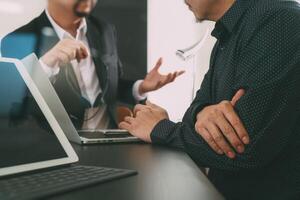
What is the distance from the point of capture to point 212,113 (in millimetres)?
916

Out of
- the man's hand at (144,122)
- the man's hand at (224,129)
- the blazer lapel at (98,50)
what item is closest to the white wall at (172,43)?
the blazer lapel at (98,50)

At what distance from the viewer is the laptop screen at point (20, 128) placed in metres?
0.64

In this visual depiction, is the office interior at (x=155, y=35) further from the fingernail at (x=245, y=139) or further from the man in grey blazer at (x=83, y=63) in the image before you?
the fingernail at (x=245, y=139)

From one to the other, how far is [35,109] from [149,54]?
4.12 feet

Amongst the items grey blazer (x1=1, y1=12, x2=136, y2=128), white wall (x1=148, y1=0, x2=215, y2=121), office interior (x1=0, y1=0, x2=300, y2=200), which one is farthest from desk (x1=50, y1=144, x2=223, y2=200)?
white wall (x1=148, y1=0, x2=215, y2=121)

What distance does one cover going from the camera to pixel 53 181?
56cm

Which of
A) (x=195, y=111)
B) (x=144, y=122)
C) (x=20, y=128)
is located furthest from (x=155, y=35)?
(x=20, y=128)

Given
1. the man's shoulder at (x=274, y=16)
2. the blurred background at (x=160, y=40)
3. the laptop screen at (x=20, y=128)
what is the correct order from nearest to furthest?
the laptop screen at (x=20, y=128) < the man's shoulder at (x=274, y=16) < the blurred background at (x=160, y=40)

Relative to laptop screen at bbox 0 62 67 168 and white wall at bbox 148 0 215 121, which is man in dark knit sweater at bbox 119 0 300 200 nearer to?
laptop screen at bbox 0 62 67 168

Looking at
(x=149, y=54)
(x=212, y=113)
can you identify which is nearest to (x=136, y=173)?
(x=212, y=113)

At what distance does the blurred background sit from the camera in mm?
1913

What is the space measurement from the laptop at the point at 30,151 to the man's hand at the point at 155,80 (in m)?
1.19

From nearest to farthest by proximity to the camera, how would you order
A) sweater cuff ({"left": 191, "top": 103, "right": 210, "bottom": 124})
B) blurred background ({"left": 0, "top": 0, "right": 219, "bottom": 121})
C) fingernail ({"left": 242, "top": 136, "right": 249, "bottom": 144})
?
fingernail ({"left": 242, "top": 136, "right": 249, "bottom": 144}) → sweater cuff ({"left": 191, "top": 103, "right": 210, "bottom": 124}) → blurred background ({"left": 0, "top": 0, "right": 219, "bottom": 121})

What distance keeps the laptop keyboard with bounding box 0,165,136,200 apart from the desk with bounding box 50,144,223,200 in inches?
0.5
